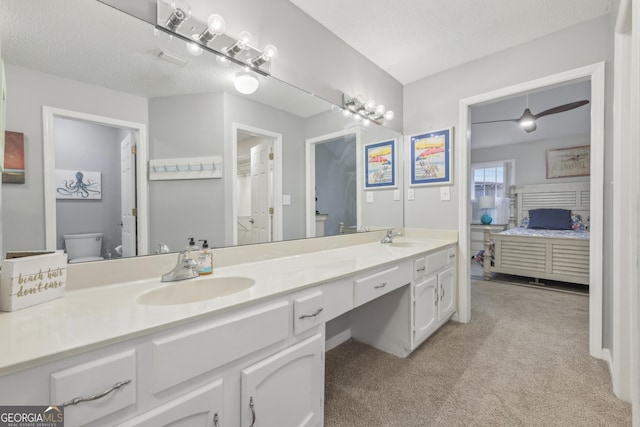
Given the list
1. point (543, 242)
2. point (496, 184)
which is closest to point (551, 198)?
point (496, 184)

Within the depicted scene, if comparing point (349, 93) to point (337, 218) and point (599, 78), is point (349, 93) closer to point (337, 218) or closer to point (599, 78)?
point (337, 218)

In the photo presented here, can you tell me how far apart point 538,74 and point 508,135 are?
10.0 ft

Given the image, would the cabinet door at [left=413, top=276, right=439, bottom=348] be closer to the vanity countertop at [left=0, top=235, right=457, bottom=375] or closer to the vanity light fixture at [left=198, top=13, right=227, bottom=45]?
the vanity countertop at [left=0, top=235, right=457, bottom=375]

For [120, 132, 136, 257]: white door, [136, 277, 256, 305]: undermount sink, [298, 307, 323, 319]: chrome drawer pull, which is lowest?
[298, 307, 323, 319]: chrome drawer pull

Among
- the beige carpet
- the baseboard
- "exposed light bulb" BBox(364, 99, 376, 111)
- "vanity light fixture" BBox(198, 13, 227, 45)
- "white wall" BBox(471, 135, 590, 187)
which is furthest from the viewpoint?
"white wall" BBox(471, 135, 590, 187)

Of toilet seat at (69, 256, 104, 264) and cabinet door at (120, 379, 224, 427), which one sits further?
toilet seat at (69, 256, 104, 264)

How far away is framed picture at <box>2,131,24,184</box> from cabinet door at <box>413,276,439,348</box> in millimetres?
2040

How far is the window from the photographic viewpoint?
5.30 m

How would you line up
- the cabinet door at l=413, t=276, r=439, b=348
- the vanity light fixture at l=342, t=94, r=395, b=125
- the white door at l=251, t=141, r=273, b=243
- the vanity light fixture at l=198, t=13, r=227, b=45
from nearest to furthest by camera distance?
the vanity light fixture at l=198, t=13, r=227, b=45, the white door at l=251, t=141, r=273, b=243, the cabinet door at l=413, t=276, r=439, b=348, the vanity light fixture at l=342, t=94, r=395, b=125

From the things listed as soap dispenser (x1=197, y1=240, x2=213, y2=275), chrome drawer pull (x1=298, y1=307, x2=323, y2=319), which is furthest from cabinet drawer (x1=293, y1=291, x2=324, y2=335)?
soap dispenser (x1=197, y1=240, x2=213, y2=275)

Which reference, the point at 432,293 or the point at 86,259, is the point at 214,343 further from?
the point at 432,293

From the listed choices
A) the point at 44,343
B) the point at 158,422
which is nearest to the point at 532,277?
the point at 158,422

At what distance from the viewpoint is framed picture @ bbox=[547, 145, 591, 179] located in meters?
4.43

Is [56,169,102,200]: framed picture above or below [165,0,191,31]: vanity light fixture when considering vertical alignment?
below
